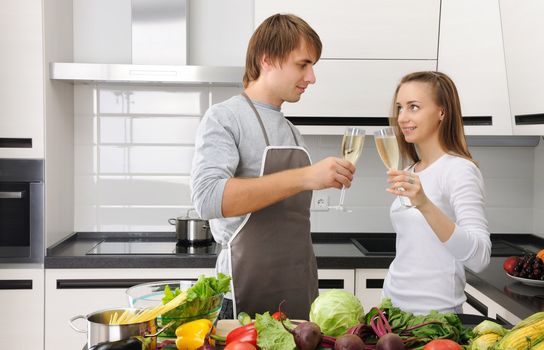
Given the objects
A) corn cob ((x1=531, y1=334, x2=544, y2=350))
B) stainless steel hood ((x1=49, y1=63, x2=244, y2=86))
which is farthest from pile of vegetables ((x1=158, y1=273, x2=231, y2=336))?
stainless steel hood ((x1=49, y1=63, x2=244, y2=86))

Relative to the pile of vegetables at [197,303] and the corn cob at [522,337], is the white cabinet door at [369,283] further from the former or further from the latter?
the corn cob at [522,337]

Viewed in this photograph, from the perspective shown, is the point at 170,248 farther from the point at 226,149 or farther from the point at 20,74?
the point at 226,149

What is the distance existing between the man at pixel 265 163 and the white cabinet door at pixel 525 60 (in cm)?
106

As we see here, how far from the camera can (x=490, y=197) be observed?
136 inches

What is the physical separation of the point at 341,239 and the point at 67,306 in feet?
4.81

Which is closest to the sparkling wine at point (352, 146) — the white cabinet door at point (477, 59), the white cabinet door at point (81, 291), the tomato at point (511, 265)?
the tomato at point (511, 265)

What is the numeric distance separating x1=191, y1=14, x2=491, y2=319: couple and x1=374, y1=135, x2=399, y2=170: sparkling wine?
0.26m

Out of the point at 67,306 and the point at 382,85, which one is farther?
the point at 382,85

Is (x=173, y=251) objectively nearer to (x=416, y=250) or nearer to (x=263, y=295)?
(x=263, y=295)

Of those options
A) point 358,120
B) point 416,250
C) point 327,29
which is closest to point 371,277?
Answer: point 358,120

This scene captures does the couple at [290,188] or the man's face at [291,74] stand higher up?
the man's face at [291,74]

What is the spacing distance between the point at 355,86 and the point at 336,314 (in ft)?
6.06

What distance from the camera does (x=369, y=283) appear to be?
9.36 ft

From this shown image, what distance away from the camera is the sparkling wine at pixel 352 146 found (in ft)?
4.95
